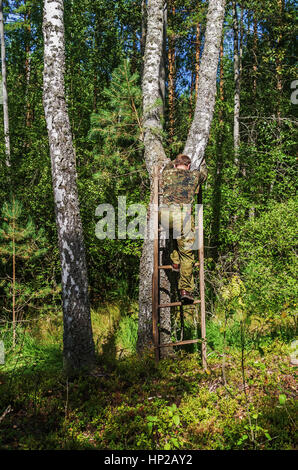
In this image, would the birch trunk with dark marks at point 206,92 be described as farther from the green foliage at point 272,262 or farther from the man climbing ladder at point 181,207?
the green foliage at point 272,262

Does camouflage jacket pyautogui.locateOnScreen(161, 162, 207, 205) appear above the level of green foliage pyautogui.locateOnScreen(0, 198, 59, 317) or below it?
above

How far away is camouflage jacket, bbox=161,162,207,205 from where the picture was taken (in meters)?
4.91

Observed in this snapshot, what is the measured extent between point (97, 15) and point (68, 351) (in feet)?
45.3

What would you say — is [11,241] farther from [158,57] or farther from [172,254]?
[158,57]

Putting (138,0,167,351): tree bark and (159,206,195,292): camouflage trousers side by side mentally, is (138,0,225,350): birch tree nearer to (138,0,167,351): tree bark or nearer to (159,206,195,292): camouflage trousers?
(138,0,167,351): tree bark

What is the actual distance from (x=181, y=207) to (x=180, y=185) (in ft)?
1.14

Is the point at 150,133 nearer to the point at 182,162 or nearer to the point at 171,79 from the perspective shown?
the point at 182,162

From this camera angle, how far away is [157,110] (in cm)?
601

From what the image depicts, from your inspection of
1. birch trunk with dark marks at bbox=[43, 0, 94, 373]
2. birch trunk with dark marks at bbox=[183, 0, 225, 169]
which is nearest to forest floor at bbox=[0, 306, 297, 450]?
birch trunk with dark marks at bbox=[43, 0, 94, 373]

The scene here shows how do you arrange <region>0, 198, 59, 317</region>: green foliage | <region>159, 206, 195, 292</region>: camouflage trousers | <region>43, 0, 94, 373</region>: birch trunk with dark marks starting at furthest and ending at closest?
1. <region>0, 198, 59, 317</region>: green foliage
2. <region>159, 206, 195, 292</region>: camouflage trousers
3. <region>43, 0, 94, 373</region>: birch trunk with dark marks

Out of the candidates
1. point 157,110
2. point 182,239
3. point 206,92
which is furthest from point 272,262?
point 157,110

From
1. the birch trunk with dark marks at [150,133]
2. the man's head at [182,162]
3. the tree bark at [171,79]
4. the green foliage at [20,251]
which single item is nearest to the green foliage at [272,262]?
the birch trunk with dark marks at [150,133]

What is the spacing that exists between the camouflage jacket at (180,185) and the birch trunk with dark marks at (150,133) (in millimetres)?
494

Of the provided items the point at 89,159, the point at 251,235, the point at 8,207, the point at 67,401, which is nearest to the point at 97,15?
the point at 89,159
